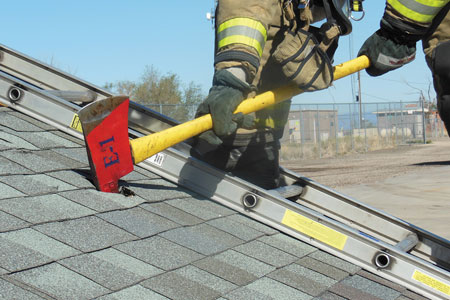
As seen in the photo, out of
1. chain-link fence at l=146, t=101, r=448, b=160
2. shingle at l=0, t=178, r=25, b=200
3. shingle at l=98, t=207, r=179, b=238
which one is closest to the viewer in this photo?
shingle at l=0, t=178, r=25, b=200

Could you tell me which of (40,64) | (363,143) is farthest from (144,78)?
(40,64)

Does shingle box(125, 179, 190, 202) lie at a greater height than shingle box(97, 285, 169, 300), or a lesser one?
greater

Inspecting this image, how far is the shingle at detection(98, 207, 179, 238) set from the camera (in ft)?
7.38

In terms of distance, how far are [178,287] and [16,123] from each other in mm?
1644

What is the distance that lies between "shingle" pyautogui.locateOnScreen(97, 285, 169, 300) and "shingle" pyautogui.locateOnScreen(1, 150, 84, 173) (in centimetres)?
96

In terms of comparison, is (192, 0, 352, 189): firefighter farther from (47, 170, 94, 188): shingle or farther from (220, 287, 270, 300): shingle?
(220, 287, 270, 300): shingle

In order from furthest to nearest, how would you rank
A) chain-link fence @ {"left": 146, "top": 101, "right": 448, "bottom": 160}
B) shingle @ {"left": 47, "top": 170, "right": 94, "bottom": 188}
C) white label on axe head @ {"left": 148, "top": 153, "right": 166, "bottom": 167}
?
chain-link fence @ {"left": 146, "top": 101, "right": 448, "bottom": 160} → white label on axe head @ {"left": 148, "top": 153, "right": 166, "bottom": 167} → shingle @ {"left": 47, "top": 170, "right": 94, "bottom": 188}

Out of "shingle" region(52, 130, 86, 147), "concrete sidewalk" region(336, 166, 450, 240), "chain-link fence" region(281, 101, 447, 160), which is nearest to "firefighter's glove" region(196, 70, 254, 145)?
"shingle" region(52, 130, 86, 147)

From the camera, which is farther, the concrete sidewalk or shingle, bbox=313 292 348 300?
the concrete sidewalk

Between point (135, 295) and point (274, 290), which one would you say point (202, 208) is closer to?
point (274, 290)

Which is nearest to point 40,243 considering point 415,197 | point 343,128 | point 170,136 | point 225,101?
point 170,136

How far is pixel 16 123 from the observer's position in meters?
3.08

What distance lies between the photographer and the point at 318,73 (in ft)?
9.78

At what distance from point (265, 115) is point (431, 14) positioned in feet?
3.77
